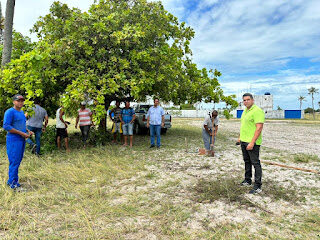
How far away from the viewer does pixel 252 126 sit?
4418 mm

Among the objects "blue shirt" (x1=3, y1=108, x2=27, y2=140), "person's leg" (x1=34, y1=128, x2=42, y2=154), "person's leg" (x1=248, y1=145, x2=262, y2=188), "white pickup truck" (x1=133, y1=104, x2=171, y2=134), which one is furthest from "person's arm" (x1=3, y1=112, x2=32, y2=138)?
"white pickup truck" (x1=133, y1=104, x2=171, y2=134)

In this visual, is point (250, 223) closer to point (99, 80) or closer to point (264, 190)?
point (264, 190)

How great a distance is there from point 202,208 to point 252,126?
5.82 ft

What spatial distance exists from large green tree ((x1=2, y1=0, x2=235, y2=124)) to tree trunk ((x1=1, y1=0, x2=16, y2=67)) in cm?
74

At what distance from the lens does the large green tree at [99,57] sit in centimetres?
733

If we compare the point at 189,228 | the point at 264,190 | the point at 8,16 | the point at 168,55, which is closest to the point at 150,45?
the point at 168,55

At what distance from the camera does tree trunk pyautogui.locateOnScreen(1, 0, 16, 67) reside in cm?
863

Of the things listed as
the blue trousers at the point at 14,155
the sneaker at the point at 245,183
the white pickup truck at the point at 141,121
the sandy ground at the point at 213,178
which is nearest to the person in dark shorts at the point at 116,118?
the sandy ground at the point at 213,178

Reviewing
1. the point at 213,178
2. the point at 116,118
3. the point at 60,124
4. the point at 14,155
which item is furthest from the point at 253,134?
the point at 116,118

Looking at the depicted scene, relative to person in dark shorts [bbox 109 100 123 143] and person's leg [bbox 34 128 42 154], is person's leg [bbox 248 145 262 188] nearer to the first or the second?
person in dark shorts [bbox 109 100 123 143]

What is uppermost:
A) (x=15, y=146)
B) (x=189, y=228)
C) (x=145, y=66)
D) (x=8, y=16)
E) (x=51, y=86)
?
(x=8, y=16)

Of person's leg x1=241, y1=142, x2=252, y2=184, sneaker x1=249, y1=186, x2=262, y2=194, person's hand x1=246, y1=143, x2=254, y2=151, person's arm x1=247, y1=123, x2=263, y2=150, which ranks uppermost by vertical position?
person's arm x1=247, y1=123, x2=263, y2=150

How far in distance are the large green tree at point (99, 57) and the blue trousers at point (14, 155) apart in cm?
263

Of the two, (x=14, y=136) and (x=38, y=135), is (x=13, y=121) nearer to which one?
(x=14, y=136)
